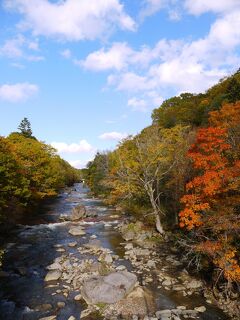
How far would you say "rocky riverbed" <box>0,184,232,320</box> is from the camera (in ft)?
53.4

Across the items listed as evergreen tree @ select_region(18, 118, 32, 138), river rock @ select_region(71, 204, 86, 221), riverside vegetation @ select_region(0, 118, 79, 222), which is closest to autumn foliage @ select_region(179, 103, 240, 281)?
riverside vegetation @ select_region(0, 118, 79, 222)

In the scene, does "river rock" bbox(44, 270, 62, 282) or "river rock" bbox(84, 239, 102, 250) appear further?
"river rock" bbox(84, 239, 102, 250)

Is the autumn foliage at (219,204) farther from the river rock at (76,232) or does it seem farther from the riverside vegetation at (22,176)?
the riverside vegetation at (22,176)

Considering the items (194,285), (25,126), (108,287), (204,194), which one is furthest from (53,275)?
(25,126)

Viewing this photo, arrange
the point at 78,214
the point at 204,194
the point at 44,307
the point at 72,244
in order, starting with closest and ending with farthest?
the point at 44,307 < the point at 204,194 < the point at 72,244 < the point at 78,214

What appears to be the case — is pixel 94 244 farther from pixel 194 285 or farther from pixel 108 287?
pixel 194 285

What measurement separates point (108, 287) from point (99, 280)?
3.71 feet

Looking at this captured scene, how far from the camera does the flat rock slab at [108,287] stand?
1711cm

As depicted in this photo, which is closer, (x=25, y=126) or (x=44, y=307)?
(x=44, y=307)

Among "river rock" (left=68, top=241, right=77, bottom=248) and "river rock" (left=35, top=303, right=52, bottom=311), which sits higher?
"river rock" (left=68, top=241, right=77, bottom=248)

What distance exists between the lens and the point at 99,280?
19.0 meters

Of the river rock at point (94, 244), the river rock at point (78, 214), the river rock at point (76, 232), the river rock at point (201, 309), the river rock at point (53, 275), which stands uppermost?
the river rock at point (78, 214)

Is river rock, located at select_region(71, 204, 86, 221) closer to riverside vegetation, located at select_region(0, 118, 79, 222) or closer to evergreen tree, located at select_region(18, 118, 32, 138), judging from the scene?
riverside vegetation, located at select_region(0, 118, 79, 222)

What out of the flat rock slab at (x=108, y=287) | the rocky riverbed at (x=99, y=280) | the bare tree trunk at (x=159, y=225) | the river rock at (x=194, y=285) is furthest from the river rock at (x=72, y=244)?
the river rock at (x=194, y=285)
